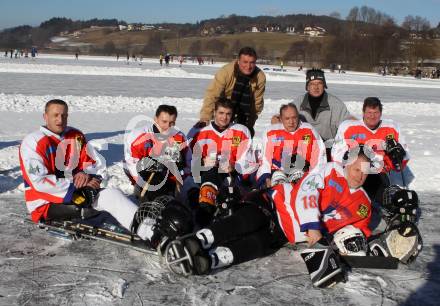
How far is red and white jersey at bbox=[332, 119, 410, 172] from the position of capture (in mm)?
5562

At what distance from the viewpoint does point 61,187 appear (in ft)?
13.9

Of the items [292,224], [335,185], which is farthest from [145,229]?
[335,185]

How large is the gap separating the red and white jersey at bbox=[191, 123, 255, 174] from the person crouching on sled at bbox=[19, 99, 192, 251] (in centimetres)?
141

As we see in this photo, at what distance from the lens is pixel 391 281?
3619 mm

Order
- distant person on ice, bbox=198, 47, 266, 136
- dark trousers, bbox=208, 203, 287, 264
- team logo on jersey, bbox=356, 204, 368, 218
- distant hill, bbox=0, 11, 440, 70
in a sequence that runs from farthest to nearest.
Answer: distant hill, bbox=0, 11, 440, 70 < distant person on ice, bbox=198, 47, 266, 136 < team logo on jersey, bbox=356, 204, 368, 218 < dark trousers, bbox=208, 203, 287, 264

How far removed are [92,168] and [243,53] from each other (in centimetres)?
252

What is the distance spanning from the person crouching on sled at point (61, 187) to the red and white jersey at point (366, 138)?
7.90 ft

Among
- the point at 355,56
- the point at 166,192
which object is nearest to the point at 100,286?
the point at 166,192

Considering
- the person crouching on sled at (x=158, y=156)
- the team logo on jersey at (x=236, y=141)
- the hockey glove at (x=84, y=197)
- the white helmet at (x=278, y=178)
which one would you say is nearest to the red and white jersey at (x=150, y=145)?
the person crouching on sled at (x=158, y=156)

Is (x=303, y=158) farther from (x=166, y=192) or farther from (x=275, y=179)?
(x=166, y=192)

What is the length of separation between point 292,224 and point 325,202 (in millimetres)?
316

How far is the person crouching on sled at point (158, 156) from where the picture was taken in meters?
4.84

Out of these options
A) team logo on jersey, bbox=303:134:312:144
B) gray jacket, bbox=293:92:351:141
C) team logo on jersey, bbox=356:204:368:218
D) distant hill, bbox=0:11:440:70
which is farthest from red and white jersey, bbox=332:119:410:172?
distant hill, bbox=0:11:440:70

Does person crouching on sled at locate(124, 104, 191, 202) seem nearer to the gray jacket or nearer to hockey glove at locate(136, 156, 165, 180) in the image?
hockey glove at locate(136, 156, 165, 180)
